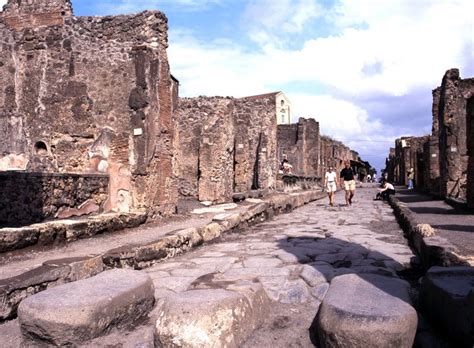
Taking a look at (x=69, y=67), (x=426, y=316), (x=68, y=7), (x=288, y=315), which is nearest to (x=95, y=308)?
(x=288, y=315)

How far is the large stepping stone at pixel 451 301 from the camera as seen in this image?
6.83ft

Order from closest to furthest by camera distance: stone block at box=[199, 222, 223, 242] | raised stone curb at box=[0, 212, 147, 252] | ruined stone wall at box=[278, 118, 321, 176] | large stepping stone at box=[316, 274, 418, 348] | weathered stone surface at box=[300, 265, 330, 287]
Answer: large stepping stone at box=[316, 274, 418, 348], weathered stone surface at box=[300, 265, 330, 287], raised stone curb at box=[0, 212, 147, 252], stone block at box=[199, 222, 223, 242], ruined stone wall at box=[278, 118, 321, 176]

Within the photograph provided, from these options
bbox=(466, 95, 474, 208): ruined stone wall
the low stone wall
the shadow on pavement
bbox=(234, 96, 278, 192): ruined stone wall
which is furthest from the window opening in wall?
bbox=(234, 96, 278, 192): ruined stone wall

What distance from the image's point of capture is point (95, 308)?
2.43 m

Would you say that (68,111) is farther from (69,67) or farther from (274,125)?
(274,125)

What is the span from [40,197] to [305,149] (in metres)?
22.0

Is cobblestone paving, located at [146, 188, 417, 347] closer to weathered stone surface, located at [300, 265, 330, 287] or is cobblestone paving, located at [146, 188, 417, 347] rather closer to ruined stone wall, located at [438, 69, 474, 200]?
weathered stone surface, located at [300, 265, 330, 287]

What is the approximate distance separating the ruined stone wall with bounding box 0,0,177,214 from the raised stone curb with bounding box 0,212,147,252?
175cm

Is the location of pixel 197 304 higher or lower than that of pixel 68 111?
lower

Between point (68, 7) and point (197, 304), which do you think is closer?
point (197, 304)

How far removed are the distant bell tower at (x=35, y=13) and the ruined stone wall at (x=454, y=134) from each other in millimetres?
10806

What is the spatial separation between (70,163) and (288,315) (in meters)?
5.73

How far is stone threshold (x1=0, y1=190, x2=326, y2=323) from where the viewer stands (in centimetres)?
285

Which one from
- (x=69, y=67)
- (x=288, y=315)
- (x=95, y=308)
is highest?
(x=69, y=67)
